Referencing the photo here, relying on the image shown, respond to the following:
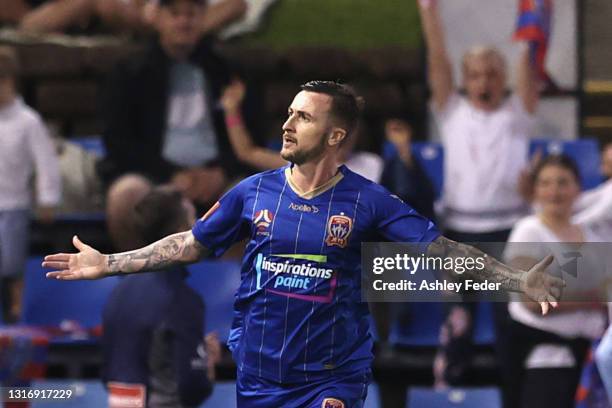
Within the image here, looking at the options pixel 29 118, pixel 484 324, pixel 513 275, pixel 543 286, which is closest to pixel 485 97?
pixel 484 324

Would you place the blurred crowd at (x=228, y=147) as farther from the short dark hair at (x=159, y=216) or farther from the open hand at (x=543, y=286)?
the open hand at (x=543, y=286)

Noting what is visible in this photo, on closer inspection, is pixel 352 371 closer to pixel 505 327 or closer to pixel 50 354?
pixel 505 327

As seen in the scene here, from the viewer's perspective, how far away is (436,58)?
980 centimetres

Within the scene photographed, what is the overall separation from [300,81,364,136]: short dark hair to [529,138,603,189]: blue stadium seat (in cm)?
419

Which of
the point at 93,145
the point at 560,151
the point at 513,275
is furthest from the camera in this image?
the point at 93,145

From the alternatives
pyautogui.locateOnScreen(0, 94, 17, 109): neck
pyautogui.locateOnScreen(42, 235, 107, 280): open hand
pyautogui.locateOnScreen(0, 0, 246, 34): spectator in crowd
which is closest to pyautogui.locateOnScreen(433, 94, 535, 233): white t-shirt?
pyautogui.locateOnScreen(0, 0, 246, 34): spectator in crowd

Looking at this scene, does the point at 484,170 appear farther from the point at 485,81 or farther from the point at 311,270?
the point at 311,270

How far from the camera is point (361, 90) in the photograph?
1086 centimetres

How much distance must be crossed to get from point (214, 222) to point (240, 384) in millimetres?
662

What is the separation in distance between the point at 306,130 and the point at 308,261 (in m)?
0.52

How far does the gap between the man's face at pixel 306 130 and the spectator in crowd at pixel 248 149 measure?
3692 mm

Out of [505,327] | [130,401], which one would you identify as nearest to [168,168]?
[505,327]

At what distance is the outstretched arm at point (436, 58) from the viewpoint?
9.73 m

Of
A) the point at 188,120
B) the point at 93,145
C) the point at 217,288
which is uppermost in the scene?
the point at 188,120
